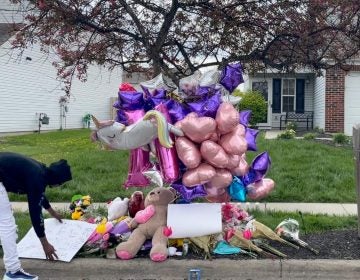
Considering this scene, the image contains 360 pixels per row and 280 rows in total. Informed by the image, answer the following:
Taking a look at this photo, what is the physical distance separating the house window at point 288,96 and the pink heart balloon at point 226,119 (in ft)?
69.9

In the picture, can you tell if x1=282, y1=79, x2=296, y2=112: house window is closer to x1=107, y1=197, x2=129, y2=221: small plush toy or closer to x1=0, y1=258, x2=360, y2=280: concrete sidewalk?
x1=107, y1=197, x2=129, y2=221: small plush toy

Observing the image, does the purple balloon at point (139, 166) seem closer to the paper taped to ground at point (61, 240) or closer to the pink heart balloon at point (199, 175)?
the pink heart balloon at point (199, 175)

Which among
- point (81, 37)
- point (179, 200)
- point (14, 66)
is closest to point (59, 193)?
point (81, 37)

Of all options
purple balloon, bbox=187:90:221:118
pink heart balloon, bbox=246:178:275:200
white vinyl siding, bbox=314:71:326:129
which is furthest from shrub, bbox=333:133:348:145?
purple balloon, bbox=187:90:221:118

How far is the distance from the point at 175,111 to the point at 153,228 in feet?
4.14

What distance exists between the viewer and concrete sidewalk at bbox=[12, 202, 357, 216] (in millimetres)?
7869

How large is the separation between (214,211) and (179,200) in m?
0.47

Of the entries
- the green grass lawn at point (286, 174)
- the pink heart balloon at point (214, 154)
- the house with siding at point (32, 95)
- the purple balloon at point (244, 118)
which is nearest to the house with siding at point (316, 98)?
the green grass lawn at point (286, 174)

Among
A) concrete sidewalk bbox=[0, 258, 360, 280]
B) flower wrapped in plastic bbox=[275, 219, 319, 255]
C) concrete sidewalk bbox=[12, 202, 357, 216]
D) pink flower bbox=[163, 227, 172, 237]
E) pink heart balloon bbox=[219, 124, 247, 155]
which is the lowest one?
concrete sidewalk bbox=[0, 258, 360, 280]

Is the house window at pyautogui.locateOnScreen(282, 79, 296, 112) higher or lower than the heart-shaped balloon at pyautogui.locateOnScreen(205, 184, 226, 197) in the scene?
higher

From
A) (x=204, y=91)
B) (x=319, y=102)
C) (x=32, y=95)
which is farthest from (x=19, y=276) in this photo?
(x=32, y=95)

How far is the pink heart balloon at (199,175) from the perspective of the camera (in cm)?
513

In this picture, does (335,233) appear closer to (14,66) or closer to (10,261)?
(10,261)

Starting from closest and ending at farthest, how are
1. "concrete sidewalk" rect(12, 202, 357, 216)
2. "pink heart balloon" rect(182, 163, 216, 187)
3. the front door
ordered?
1. "pink heart balloon" rect(182, 163, 216, 187)
2. "concrete sidewalk" rect(12, 202, 357, 216)
3. the front door
